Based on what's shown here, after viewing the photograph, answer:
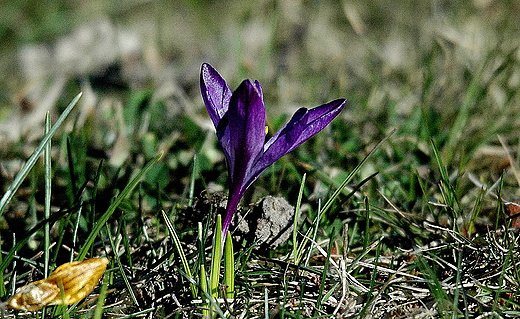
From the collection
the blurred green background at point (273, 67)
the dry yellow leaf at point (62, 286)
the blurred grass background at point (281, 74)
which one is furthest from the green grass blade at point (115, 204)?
the blurred green background at point (273, 67)

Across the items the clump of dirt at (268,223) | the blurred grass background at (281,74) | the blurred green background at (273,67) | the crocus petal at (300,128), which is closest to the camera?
the crocus petal at (300,128)

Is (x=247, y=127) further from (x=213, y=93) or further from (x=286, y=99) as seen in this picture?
(x=286, y=99)

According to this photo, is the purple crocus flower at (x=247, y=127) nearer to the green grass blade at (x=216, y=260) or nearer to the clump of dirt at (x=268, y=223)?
A: the green grass blade at (x=216, y=260)

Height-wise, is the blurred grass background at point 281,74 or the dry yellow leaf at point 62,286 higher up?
the blurred grass background at point 281,74

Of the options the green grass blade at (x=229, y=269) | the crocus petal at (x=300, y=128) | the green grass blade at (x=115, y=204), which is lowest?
the green grass blade at (x=229, y=269)

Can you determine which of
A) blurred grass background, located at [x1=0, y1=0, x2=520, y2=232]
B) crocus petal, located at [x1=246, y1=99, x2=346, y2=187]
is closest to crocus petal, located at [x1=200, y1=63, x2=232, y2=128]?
crocus petal, located at [x1=246, y1=99, x2=346, y2=187]

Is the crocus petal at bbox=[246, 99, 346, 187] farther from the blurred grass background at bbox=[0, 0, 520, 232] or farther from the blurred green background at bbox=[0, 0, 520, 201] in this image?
the blurred green background at bbox=[0, 0, 520, 201]
